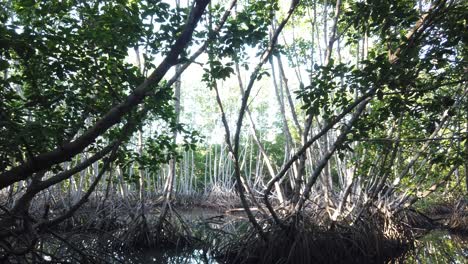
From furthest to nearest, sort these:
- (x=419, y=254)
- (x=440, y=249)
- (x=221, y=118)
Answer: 1. (x=440, y=249)
2. (x=419, y=254)
3. (x=221, y=118)

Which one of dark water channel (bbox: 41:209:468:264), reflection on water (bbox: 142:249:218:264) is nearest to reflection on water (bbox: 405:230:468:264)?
dark water channel (bbox: 41:209:468:264)

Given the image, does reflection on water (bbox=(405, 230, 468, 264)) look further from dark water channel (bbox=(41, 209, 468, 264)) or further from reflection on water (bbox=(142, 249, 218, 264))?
reflection on water (bbox=(142, 249, 218, 264))

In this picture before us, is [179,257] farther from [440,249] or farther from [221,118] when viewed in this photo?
[440,249]

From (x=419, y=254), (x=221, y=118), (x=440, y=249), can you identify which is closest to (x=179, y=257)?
(x=221, y=118)

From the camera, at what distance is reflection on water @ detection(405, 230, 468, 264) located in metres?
6.23

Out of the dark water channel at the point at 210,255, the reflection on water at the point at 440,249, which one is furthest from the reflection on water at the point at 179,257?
the reflection on water at the point at 440,249

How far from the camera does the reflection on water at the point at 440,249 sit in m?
6.23

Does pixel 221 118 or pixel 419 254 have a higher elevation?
pixel 221 118

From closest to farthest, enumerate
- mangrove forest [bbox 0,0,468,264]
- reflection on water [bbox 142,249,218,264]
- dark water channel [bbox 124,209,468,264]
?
mangrove forest [bbox 0,0,468,264] → reflection on water [bbox 142,249,218,264] → dark water channel [bbox 124,209,468,264]

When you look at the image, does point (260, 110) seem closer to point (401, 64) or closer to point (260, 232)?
point (260, 232)

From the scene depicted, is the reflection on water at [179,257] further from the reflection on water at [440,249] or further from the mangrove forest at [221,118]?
the reflection on water at [440,249]

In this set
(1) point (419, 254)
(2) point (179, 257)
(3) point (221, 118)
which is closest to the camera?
(3) point (221, 118)

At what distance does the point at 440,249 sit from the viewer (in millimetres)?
7102

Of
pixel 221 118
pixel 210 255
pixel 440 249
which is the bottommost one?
pixel 440 249
